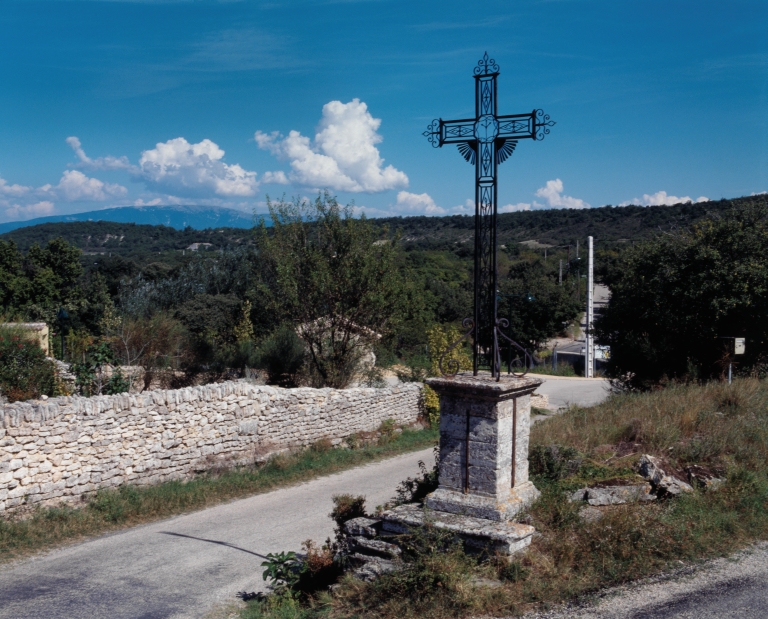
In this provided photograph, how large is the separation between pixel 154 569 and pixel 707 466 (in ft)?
21.7

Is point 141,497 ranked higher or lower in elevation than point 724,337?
lower

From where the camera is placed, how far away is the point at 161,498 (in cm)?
1000

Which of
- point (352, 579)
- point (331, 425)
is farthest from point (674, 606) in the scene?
point (331, 425)

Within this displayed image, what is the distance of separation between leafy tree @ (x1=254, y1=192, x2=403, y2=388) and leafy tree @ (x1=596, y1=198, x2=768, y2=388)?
20.7 ft

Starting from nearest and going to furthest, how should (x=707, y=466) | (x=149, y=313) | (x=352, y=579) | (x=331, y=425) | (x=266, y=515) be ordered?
(x=352, y=579)
(x=707, y=466)
(x=266, y=515)
(x=331, y=425)
(x=149, y=313)

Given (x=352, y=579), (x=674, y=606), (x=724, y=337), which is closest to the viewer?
(x=674, y=606)

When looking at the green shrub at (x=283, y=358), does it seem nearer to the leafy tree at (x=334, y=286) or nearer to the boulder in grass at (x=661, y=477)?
the leafy tree at (x=334, y=286)

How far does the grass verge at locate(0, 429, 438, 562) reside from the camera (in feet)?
27.7

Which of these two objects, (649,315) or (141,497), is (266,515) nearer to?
(141,497)

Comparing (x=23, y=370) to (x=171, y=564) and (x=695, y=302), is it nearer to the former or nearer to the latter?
(x=171, y=564)

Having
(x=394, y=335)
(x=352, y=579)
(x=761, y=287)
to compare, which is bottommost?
(x=352, y=579)

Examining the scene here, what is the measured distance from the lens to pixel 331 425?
47.7 feet

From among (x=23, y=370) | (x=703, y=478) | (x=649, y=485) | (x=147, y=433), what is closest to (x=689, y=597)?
(x=649, y=485)

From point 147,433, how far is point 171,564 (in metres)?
3.48
